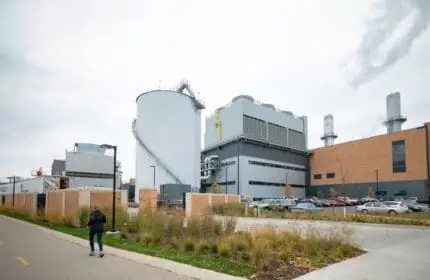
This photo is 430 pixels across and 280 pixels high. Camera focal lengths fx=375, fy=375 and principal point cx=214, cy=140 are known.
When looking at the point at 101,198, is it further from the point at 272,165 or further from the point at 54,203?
the point at 272,165

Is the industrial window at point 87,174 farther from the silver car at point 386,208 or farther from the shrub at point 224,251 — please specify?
the shrub at point 224,251

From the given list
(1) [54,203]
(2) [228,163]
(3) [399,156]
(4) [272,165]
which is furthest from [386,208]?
(4) [272,165]

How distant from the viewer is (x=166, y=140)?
76.5 metres

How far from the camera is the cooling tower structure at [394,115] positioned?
271ft

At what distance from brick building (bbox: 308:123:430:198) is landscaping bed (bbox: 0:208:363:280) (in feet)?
181

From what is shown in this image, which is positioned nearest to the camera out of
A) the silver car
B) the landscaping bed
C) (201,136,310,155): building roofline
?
the landscaping bed

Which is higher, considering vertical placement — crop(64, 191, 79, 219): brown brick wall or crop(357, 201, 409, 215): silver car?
crop(64, 191, 79, 219): brown brick wall

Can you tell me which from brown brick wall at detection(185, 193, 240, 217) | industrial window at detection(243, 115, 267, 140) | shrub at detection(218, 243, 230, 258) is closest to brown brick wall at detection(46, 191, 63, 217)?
brown brick wall at detection(185, 193, 240, 217)

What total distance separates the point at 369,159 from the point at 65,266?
80493 millimetres

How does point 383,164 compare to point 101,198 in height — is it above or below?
above

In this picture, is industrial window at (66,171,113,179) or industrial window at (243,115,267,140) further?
industrial window at (66,171,113,179)

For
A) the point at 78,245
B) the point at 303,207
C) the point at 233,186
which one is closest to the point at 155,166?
the point at 233,186

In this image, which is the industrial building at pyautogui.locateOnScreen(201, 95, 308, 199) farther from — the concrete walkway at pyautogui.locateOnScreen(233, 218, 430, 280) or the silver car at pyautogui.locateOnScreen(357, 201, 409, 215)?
the concrete walkway at pyautogui.locateOnScreen(233, 218, 430, 280)

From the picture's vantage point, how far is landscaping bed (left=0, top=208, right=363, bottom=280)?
35.5 ft
